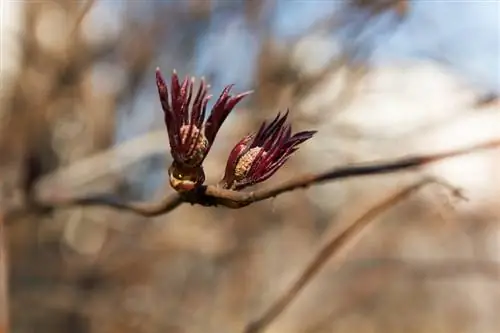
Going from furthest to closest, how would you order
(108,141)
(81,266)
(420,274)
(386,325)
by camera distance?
(386,325)
(108,141)
(81,266)
(420,274)

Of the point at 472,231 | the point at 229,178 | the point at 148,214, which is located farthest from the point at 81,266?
the point at 229,178

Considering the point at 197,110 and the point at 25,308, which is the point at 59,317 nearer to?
the point at 25,308

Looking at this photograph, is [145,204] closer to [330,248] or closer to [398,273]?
[330,248]

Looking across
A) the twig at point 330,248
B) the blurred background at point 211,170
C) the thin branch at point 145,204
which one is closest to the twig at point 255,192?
the thin branch at point 145,204

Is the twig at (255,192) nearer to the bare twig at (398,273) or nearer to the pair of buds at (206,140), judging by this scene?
the pair of buds at (206,140)

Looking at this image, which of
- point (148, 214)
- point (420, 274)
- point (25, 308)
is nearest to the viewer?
point (148, 214)
